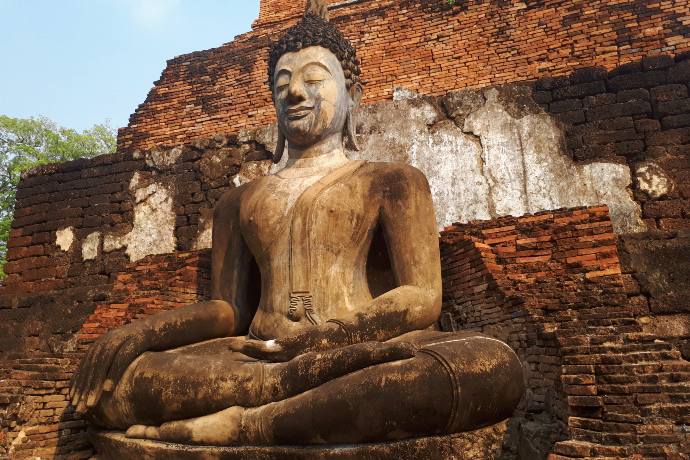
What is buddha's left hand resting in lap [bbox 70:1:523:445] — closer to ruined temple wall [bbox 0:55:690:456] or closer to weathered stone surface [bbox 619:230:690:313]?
ruined temple wall [bbox 0:55:690:456]

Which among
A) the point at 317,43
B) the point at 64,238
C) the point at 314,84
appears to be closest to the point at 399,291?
the point at 314,84

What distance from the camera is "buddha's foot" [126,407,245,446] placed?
2.34 meters

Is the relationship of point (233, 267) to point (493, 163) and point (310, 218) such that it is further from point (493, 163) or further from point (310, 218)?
point (493, 163)

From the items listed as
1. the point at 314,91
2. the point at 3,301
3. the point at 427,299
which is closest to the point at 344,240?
the point at 427,299

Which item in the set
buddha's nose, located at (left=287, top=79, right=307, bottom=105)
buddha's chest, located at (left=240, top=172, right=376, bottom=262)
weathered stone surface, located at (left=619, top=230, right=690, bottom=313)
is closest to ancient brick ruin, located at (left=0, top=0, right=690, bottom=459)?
weathered stone surface, located at (left=619, top=230, right=690, bottom=313)

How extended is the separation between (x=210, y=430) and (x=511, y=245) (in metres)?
2.62

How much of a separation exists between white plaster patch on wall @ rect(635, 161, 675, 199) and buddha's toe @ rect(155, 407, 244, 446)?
387 cm

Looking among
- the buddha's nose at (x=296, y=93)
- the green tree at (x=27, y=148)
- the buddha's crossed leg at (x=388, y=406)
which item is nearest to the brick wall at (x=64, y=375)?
the buddha's crossed leg at (x=388, y=406)

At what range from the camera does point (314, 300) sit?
3168 millimetres

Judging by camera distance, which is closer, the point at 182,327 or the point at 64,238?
the point at 182,327

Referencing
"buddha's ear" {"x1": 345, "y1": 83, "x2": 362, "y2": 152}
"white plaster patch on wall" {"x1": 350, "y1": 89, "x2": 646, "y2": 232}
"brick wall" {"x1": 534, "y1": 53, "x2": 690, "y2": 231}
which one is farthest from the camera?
"white plaster patch on wall" {"x1": 350, "y1": 89, "x2": 646, "y2": 232}

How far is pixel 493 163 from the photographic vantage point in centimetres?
514

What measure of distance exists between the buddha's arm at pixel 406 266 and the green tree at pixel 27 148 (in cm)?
1651

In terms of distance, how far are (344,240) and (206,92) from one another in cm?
910
